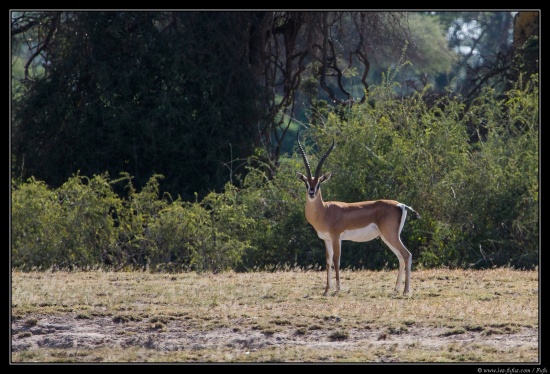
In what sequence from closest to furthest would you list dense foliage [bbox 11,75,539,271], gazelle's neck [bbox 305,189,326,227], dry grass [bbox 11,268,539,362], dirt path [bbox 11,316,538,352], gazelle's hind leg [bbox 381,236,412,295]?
dry grass [bbox 11,268,539,362], dirt path [bbox 11,316,538,352], gazelle's hind leg [bbox 381,236,412,295], gazelle's neck [bbox 305,189,326,227], dense foliage [bbox 11,75,539,271]

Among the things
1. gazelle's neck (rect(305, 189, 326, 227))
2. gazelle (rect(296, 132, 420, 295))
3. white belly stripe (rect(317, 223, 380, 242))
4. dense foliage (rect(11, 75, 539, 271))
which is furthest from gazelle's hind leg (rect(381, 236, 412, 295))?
dense foliage (rect(11, 75, 539, 271))

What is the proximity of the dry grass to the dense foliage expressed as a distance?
87.2 inches

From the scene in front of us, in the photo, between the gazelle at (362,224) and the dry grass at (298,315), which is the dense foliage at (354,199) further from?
the gazelle at (362,224)

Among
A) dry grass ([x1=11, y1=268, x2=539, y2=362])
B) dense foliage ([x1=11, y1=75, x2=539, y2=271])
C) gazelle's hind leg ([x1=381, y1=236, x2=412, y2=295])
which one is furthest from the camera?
dense foliage ([x1=11, y1=75, x2=539, y2=271])

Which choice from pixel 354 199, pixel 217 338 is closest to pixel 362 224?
pixel 217 338

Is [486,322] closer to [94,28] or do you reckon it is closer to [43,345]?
[43,345]

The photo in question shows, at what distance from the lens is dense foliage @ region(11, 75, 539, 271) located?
1391 centimetres

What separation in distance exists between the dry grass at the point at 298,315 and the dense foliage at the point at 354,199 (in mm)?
2216

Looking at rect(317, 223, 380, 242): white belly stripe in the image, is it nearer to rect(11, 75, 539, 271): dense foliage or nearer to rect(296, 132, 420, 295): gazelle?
rect(296, 132, 420, 295): gazelle

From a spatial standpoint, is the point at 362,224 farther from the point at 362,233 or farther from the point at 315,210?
the point at 315,210

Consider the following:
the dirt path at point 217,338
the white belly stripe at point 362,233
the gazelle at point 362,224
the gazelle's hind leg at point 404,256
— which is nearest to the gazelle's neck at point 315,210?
the gazelle at point 362,224

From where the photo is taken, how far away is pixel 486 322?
8.38 m

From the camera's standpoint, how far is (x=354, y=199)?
14336mm
